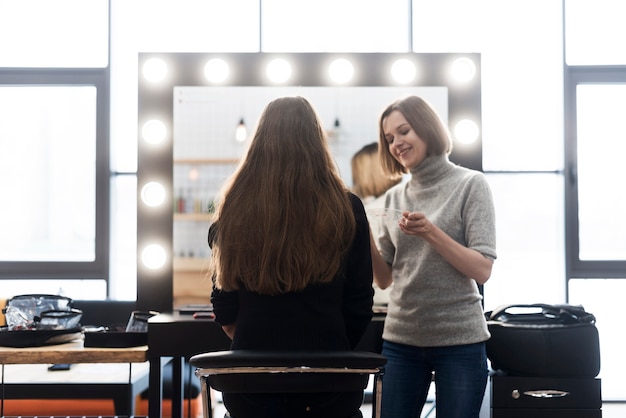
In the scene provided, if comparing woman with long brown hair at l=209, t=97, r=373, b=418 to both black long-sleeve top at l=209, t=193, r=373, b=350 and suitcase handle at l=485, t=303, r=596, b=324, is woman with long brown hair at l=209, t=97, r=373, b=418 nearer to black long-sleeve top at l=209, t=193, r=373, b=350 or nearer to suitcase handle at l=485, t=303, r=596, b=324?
black long-sleeve top at l=209, t=193, r=373, b=350

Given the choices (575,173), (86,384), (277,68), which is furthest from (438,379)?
(575,173)

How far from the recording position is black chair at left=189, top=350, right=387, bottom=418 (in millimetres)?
1097

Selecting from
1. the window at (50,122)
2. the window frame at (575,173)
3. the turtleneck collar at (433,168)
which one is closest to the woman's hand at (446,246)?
the turtleneck collar at (433,168)

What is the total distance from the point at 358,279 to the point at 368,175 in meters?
1.06

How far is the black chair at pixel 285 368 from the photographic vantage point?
1.10m

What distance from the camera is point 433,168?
172 cm

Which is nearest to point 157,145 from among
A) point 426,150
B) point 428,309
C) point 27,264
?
point 426,150

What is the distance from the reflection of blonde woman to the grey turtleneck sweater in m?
0.63

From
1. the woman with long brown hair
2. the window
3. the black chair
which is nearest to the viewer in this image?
the black chair

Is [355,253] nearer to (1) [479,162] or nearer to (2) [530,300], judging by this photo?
(1) [479,162]

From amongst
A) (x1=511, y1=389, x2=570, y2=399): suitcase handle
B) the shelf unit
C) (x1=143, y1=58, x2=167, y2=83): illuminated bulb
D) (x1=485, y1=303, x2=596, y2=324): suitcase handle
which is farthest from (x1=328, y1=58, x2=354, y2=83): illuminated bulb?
(x1=511, y1=389, x2=570, y2=399): suitcase handle

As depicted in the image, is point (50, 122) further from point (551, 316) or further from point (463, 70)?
point (551, 316)

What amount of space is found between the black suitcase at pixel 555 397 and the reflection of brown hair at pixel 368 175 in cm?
78

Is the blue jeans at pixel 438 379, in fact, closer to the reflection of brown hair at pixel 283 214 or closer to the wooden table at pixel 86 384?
the reflection of brown hair at pixel 283 214
